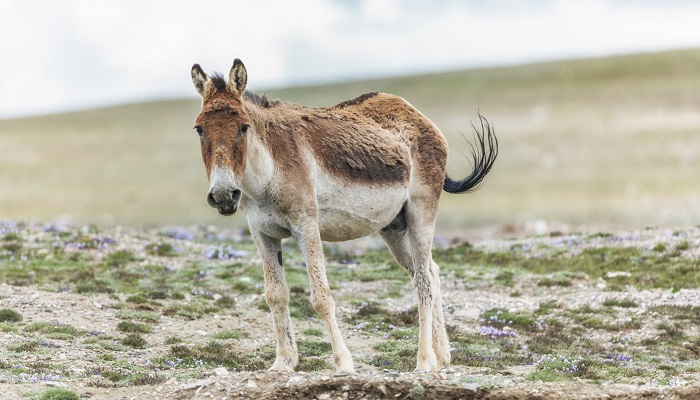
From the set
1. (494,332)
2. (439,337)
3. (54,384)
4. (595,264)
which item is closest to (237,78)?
(54,384)

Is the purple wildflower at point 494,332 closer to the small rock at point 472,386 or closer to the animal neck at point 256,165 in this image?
the small rock at point 472,386

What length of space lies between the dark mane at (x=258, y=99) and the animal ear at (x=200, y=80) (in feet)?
3.40

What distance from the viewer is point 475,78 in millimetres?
134125

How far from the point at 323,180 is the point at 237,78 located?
7.26ft

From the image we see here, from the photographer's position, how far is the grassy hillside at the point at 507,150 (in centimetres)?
6512

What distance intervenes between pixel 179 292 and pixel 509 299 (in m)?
8.18

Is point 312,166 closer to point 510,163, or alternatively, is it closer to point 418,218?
point 418,218

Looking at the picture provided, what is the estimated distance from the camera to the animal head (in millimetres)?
12508

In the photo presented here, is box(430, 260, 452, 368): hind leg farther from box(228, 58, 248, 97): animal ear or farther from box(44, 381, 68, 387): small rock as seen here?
box(44, 381, 68, 387): small rock

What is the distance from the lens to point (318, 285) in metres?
14.0

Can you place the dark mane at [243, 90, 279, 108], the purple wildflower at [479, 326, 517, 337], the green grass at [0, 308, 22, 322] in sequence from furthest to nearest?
the purple wildflower at [479, 326, 517, 337] → the green grass at [0, 308, 22, 322] → the dark mane at [243, 90, 279, 108]

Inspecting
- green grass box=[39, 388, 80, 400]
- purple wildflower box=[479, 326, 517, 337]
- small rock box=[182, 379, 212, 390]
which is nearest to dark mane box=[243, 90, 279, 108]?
small rock box=[182, 379, 212, 390]

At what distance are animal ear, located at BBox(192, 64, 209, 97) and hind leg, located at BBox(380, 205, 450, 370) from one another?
4.54m

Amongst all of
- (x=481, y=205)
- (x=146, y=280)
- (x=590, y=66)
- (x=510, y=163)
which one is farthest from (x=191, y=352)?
(x=590, y=66)
